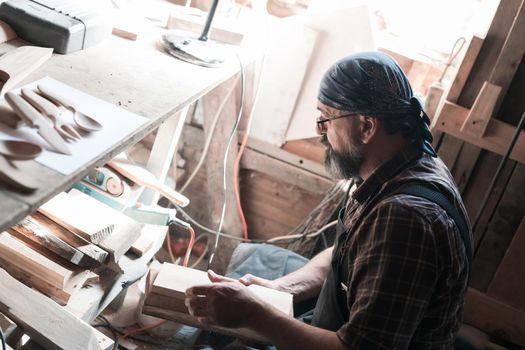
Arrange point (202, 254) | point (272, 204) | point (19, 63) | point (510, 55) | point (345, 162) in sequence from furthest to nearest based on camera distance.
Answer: point (202, 254), point (272, 204), point (510, 55), point (345, 162), point (19, 63)

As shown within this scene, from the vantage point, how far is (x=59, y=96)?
4.33 feet

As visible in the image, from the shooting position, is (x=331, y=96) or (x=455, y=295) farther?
(x=331, y=96)

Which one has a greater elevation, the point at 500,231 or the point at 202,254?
the point at 500,231

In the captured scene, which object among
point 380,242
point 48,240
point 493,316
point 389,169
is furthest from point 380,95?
point 493,316

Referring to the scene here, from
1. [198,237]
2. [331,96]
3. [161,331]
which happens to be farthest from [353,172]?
[198,237]

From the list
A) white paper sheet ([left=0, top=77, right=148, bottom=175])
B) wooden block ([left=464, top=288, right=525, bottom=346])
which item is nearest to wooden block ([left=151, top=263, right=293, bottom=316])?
white paper sheet ([left=0, top=77, right=148, bottom=175])

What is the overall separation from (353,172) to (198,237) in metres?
1.65

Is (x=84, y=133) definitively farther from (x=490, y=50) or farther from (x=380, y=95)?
(x=490, y=50)

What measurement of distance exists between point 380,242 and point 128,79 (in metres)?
0.88

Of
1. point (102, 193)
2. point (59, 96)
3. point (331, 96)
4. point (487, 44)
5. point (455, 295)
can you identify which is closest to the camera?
point (59, 96)

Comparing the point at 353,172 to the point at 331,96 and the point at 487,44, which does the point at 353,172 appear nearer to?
the point at 331,96

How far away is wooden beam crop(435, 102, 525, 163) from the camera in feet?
7.39

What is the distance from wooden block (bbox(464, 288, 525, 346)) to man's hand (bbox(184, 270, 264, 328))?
1457 mm

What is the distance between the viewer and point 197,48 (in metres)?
2.06
